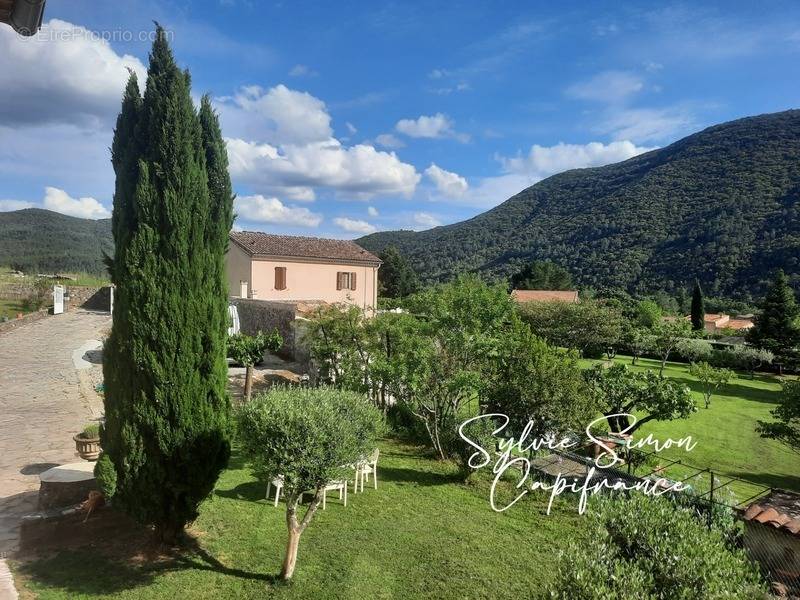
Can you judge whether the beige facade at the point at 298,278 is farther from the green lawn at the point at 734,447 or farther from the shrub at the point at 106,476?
the shrub at the point at 106,476

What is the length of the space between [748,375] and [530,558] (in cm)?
3485

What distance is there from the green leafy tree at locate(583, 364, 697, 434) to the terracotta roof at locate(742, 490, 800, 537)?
4.28 metres

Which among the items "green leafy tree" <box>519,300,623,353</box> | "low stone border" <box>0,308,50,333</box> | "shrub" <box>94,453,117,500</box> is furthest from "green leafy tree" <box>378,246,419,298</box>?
"shrub" <box>94,453,117,500</box>

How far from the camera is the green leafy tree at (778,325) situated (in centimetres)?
3394

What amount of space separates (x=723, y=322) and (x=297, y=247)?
147 ft

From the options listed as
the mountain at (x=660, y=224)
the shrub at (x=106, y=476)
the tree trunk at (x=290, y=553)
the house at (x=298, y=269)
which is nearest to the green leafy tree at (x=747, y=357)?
the house at (x=298, y=269)

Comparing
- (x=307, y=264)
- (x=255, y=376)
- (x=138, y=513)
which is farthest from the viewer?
(x=307, y=264)

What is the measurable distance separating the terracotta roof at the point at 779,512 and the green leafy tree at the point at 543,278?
58.9 m

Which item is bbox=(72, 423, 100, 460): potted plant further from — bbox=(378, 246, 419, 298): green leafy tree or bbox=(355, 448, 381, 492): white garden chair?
bbox=(378, 246, 419, 298): green leafy tree

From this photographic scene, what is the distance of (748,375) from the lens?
33438 millimetres

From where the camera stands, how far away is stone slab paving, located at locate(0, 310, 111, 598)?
752cm

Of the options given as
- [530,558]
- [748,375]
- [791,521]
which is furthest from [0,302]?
[748,375]

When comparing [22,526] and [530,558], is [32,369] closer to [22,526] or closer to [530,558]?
[22,526]

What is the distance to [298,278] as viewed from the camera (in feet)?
94.0
